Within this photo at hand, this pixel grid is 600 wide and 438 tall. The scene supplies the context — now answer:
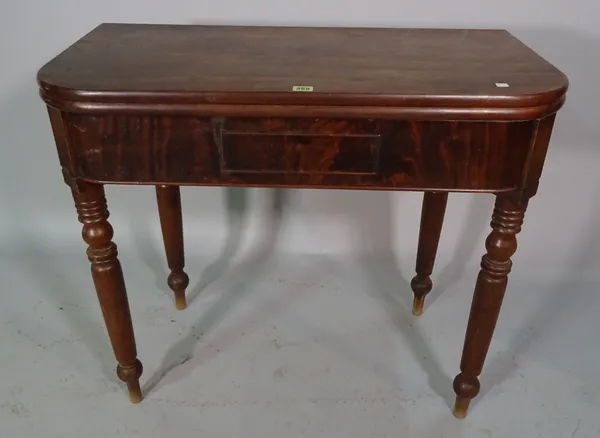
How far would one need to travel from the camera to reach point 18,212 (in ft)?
4.85

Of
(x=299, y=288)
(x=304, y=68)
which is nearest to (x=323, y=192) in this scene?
(x=299, y=288)

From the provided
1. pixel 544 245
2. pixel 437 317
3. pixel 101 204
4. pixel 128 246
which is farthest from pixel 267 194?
pixel 544 245

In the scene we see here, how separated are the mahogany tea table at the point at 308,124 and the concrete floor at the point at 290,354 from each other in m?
0.31

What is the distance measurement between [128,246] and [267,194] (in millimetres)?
387

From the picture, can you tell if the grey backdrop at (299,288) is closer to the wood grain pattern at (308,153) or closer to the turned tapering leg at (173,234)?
the turned tapering leg at (173,234)

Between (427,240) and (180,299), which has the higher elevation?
(427,240)

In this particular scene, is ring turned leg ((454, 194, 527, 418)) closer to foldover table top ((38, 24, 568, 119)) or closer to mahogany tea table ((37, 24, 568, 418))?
mahogany tea table ((37, 24, 568, 418))

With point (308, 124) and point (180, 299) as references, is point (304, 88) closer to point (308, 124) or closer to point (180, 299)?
point (308, 124)

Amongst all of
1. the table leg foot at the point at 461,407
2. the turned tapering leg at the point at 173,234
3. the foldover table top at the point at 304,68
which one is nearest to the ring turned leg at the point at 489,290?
the table leg foot at the point at 461,407

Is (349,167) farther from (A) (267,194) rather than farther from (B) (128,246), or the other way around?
(B) (128,246)

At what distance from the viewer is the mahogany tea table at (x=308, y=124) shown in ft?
2.47

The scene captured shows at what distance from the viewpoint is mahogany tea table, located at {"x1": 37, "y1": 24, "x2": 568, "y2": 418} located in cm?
75

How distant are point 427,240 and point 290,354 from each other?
370mm

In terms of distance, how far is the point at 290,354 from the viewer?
1207 millimetres
